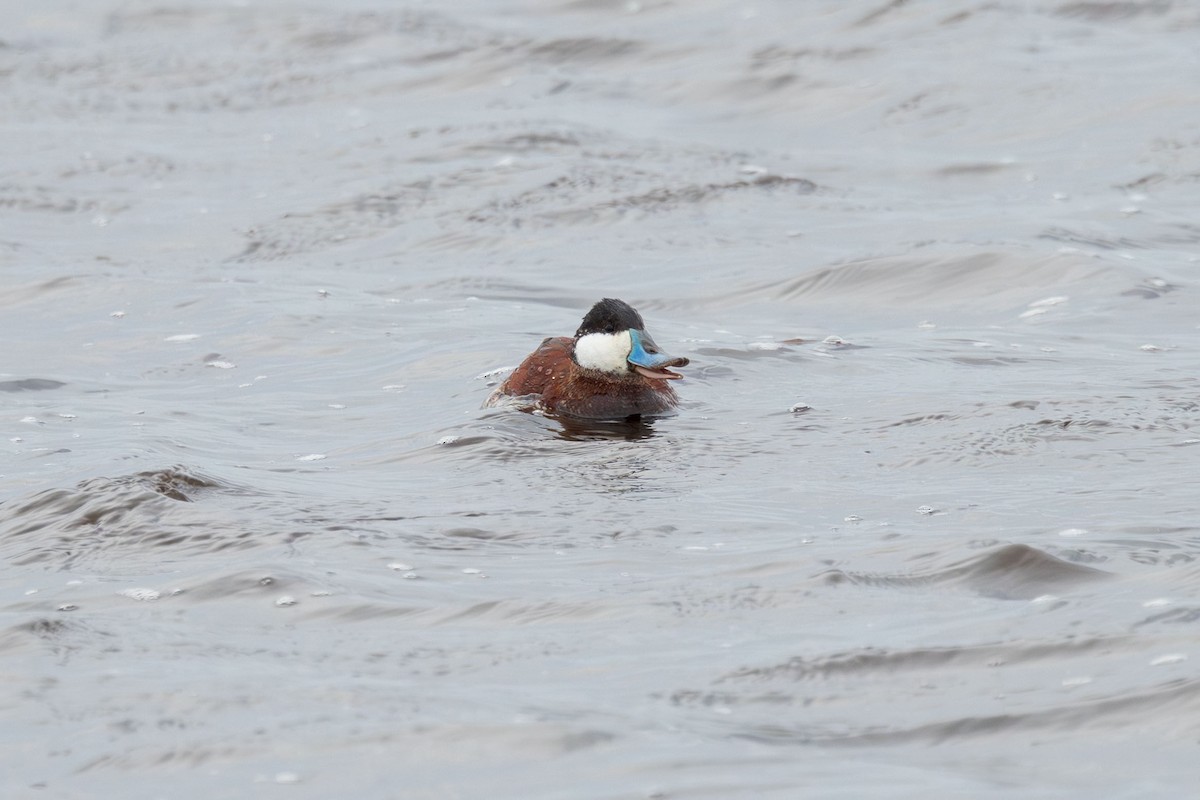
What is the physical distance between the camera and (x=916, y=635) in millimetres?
6191

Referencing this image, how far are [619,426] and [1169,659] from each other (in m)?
4.02

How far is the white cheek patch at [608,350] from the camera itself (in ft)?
31.5

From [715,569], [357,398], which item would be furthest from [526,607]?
[357,398]

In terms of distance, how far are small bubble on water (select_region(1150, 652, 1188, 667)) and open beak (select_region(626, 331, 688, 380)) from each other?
13.4ft

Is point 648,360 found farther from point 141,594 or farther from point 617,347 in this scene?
point 141,594

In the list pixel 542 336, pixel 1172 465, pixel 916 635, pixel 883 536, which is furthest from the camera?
pixel 542 336

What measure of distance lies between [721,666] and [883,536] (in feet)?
4.78

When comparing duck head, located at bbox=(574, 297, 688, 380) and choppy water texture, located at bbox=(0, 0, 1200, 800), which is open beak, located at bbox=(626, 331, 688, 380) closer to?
duck head, located at bbox=(574, 297, 688, 380)

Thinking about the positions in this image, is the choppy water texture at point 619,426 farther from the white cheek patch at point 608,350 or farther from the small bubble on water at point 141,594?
the white cheek patch at point 608,350

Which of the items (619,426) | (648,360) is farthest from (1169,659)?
(648,360)

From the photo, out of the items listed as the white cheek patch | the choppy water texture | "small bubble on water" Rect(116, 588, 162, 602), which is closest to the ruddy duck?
the white cheek patch

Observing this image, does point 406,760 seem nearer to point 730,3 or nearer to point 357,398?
point 357,398

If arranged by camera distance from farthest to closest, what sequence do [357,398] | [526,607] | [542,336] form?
[542,336] → [357,398] → [526,607]

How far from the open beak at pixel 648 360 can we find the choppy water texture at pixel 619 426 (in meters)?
0.32
